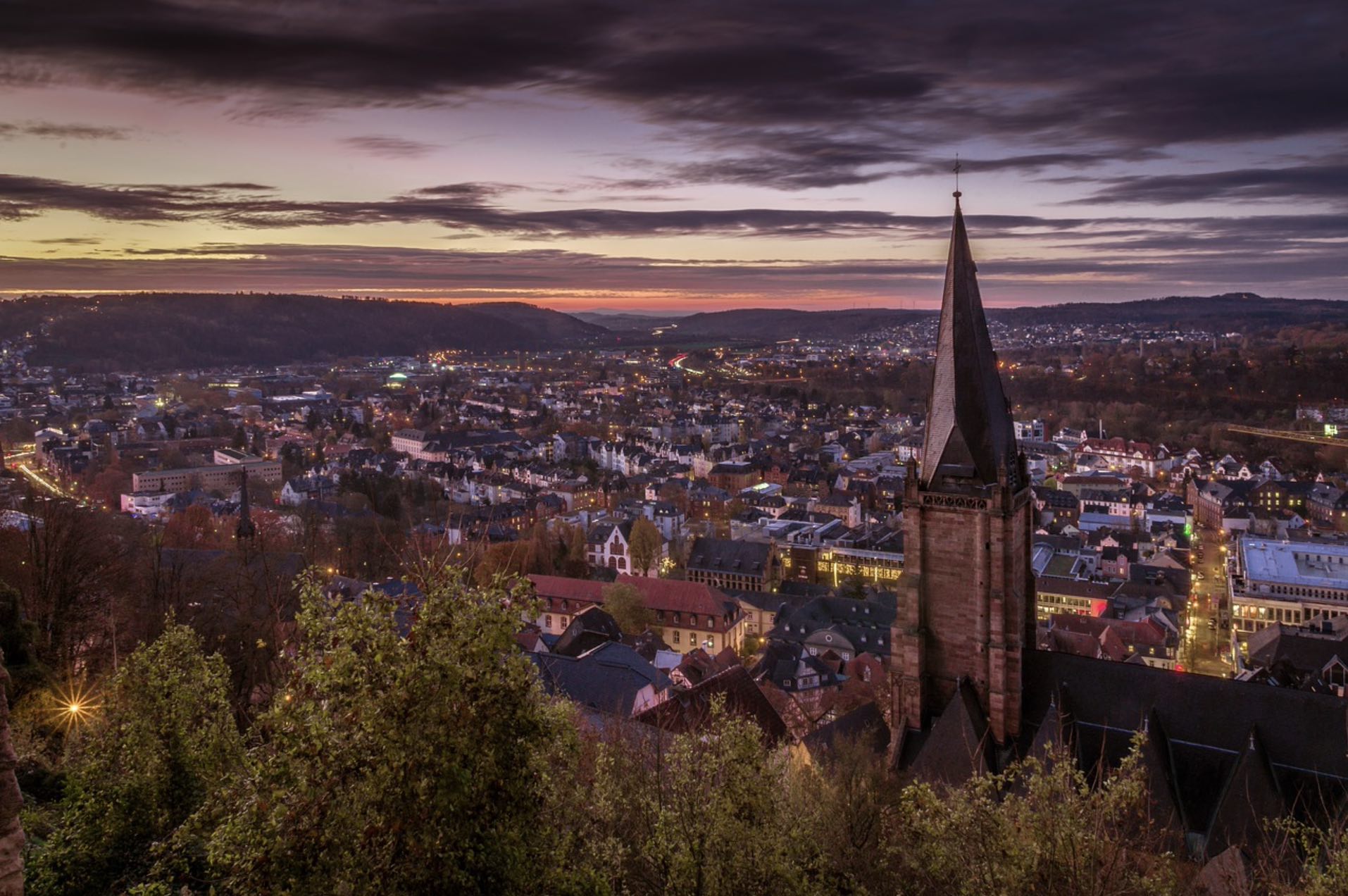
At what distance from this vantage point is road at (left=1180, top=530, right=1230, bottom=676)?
54500 millimetres

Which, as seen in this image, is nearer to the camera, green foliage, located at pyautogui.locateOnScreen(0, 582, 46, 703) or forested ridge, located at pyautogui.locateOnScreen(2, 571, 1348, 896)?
forested ridge, located at pyautogui.locateOnScreen(2, 571, 1348, 896)

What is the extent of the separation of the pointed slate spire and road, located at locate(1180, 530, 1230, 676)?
34.4 m

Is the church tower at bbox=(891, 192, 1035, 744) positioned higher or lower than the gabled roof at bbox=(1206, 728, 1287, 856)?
higher

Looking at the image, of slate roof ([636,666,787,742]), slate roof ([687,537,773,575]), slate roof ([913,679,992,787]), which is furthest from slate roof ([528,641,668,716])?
slate roof ([687,537,773,575])

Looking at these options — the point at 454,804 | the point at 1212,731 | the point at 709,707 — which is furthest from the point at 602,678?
the point at 454,804

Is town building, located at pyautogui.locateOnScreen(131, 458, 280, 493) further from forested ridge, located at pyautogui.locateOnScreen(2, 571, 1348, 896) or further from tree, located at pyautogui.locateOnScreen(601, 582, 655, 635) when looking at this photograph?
forested ridge, located at pyautogui.locateOnScreen(2, 571, 1348, 896)

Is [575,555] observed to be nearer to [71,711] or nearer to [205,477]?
[71,711]

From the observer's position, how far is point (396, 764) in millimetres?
8242

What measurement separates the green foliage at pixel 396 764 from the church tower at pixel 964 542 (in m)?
16.3

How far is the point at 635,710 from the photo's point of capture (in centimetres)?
3262

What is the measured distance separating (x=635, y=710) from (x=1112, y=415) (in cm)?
14362

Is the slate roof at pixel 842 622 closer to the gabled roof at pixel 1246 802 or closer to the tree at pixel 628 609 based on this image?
the tree at pixel 628 609

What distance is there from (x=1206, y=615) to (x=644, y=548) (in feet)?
133

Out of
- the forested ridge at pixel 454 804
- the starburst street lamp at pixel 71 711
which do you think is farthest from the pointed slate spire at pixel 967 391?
the starburst street lamp at pixel 71 711
